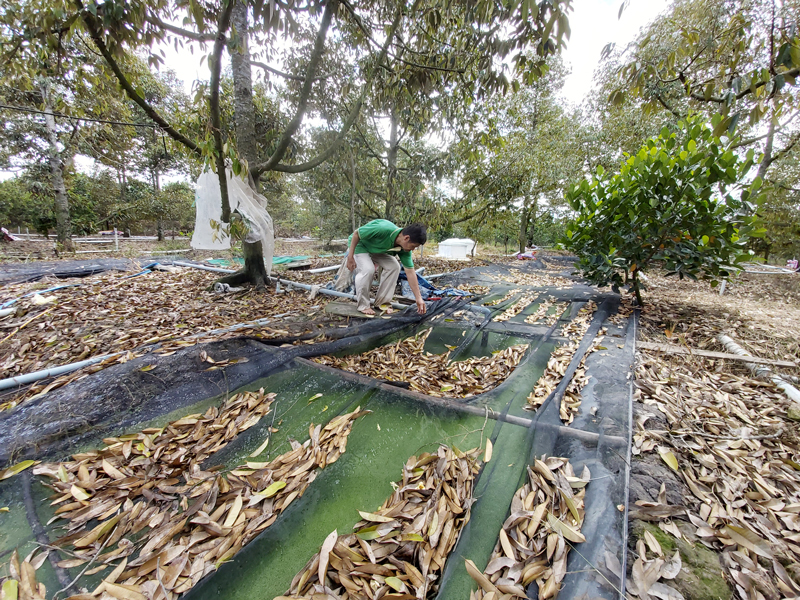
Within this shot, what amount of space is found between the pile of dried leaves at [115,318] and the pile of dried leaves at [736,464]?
2.24 m

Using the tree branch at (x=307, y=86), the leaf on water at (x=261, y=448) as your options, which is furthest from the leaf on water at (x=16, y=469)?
the tree branch at (x=307, y=86)

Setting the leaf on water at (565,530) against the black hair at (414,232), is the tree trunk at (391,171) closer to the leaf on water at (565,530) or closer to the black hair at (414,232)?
the black hair at (414,232)

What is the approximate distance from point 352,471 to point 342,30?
4486mm

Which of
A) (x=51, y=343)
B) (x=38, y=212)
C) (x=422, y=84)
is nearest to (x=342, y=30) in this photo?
(x=422, y=84)

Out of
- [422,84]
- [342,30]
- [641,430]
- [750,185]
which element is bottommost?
[641,430]

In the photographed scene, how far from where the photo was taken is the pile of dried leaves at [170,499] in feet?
2.69

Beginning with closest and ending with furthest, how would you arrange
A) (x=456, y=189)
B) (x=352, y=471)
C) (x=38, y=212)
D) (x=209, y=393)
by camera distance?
(x=352, y=471) → (x=209, y=393) → (x=456, y=189) → (x=38, y=212)

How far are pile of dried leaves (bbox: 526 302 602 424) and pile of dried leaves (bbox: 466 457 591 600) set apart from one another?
1.13 feet

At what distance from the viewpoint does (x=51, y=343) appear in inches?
80.0

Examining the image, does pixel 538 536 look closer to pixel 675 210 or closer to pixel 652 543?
pixel 652 543

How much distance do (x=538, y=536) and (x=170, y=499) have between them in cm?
121

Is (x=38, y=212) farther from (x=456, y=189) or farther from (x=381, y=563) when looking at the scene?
(x=381, y=563)

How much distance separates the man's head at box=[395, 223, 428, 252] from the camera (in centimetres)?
277

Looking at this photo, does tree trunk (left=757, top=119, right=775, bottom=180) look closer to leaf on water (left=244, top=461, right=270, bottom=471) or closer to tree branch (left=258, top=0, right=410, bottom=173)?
tree branch (left=258, top=0, right=410, bottom=173)
